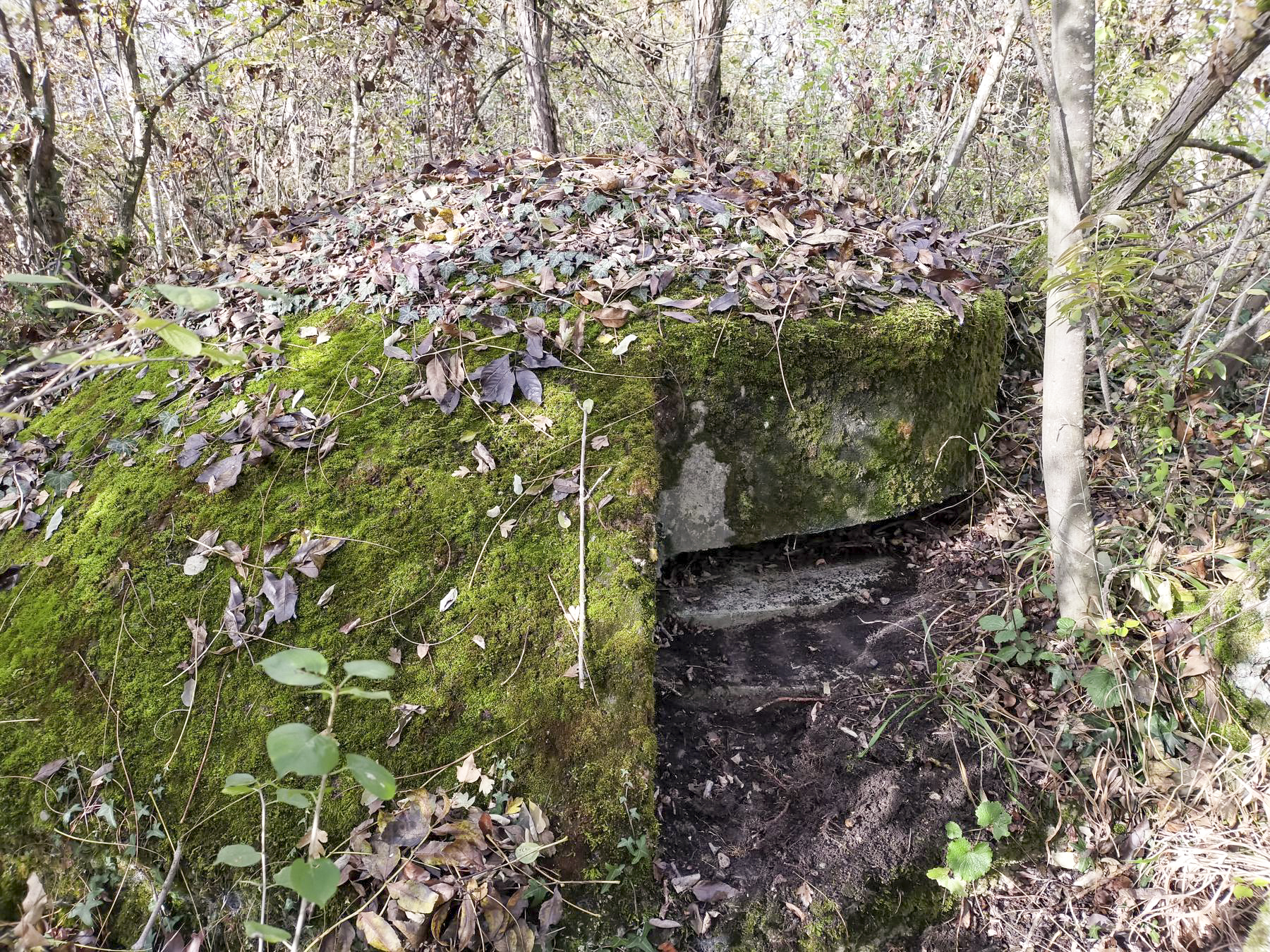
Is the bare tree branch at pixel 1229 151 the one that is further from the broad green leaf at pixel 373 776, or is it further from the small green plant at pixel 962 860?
the broad green leaf at pixel 373 776

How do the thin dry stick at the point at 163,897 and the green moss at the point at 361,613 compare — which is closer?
the thin dry stick at the point at 163,897

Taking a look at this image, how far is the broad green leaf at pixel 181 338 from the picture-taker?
4.03 ft

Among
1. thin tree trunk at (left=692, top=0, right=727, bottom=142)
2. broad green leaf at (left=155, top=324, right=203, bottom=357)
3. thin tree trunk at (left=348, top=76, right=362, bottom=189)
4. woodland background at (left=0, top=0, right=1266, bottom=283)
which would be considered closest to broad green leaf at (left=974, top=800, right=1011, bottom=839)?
broad green leaf at (left=155, top=324, right=203, bottom=357)

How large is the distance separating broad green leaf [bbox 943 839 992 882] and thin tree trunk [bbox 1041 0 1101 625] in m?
0.98

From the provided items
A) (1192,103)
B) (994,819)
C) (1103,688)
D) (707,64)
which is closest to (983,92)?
(707,64)

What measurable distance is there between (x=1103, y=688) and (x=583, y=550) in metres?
2.02

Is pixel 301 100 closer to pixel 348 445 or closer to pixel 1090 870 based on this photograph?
pixel 348 445

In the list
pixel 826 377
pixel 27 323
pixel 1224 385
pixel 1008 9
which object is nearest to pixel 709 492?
pixel 826 377

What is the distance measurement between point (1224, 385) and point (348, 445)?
396 cm

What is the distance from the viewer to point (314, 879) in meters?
1.29

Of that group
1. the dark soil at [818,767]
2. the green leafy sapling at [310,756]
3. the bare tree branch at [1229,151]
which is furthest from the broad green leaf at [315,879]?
the bare tree branch at [1229,151]

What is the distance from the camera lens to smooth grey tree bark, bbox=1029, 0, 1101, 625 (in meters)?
2.22

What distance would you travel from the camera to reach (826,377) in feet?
10.2

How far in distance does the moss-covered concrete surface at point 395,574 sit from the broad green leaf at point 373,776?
0.84 m
